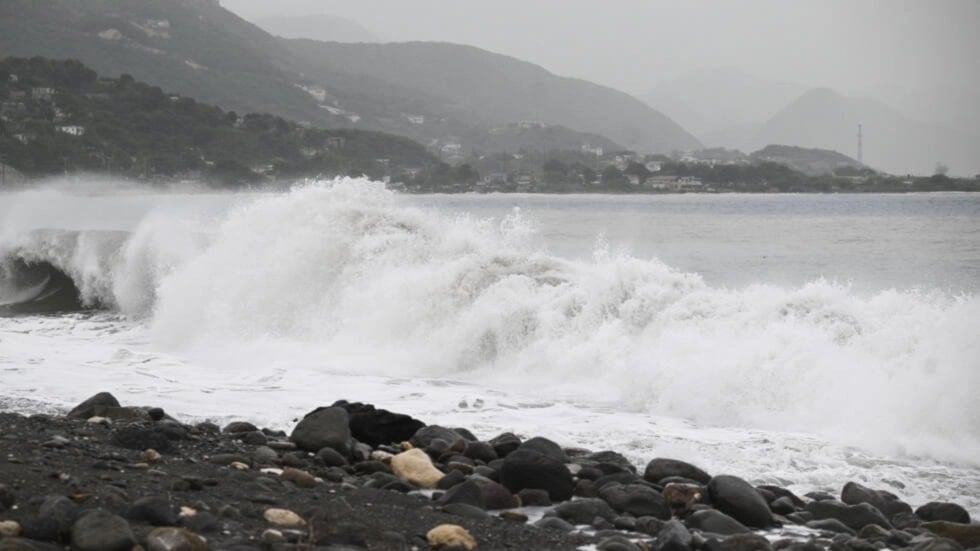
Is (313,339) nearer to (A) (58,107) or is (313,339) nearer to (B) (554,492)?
(B) (554,492)

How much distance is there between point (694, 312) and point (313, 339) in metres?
6.23

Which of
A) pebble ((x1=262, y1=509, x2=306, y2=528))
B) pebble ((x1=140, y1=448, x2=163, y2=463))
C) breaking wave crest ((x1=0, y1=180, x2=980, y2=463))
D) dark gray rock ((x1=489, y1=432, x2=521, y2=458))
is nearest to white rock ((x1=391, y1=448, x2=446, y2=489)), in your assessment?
dark gray rock ((x1=489, y1=432, x2=521, y2=458))

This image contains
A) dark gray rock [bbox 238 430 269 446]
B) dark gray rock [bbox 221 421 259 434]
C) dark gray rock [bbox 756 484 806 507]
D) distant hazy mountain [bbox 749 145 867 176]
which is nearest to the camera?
dark gray rock [bbox 756 484 806 507]

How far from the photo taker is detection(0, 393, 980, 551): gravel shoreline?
6082 millimetres

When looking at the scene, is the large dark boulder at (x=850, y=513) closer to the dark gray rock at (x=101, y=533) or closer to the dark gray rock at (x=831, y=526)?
the dark gray rock at (x=831, y=526)

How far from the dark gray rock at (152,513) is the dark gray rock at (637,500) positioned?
2.94 m

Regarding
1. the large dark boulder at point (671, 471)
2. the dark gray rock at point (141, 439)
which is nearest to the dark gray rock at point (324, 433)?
the dark gray rock at point (141, 439)

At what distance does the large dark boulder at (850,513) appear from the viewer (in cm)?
735

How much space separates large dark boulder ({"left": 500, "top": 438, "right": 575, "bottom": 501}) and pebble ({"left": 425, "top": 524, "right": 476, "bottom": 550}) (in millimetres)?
1459

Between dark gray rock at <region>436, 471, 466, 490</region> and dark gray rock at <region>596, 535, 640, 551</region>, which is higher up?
dark gray rock at <region>596, 535, 640, 551</region>

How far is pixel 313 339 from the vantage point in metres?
17.1

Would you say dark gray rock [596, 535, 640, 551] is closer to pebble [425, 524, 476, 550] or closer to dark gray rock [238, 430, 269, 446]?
pebble [425, 524, 476, 550]

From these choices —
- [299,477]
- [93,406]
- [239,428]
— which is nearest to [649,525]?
[299,477]

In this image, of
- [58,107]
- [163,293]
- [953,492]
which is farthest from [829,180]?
[953,492]
